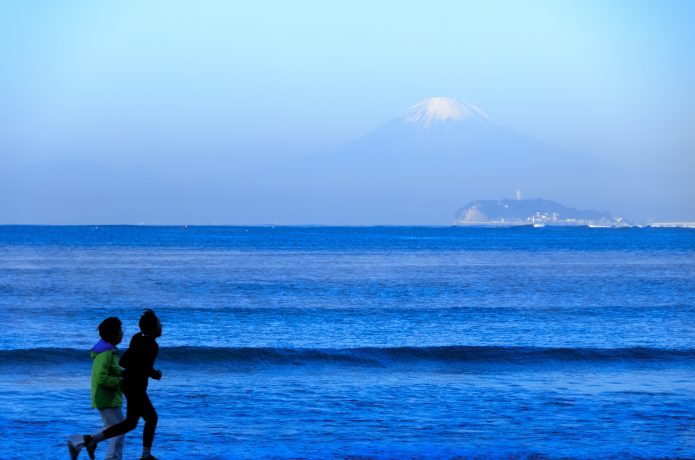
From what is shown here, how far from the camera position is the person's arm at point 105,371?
29.6 ft

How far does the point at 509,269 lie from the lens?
65.2 meters

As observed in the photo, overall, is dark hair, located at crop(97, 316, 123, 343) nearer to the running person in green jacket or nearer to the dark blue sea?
the running person in green jacket

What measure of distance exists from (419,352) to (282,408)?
7.59 metres

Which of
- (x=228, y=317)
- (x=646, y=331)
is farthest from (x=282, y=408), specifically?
(x=228, y=317)

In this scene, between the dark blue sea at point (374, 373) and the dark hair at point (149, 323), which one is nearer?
the dark hair at point (149, 323)

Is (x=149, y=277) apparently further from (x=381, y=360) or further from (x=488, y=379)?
(x=488, y=379)

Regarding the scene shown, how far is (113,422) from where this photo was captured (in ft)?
30.5

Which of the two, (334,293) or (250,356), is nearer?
(250,356)

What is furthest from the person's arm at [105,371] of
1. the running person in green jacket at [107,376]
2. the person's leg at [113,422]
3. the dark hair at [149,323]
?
the dark hair at [149,323]

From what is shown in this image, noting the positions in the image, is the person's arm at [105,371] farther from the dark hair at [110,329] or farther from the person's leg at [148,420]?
the person's leg at [148,420]

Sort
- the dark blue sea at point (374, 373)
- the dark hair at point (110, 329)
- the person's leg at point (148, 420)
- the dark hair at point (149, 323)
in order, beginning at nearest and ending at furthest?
the dark hair at point (149, 323)
the dark hair at point (110, 329)
the person's leg at point (148, 420)
the dark blue sea at point (374, 373)

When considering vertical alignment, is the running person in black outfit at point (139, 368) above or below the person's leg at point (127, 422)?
above

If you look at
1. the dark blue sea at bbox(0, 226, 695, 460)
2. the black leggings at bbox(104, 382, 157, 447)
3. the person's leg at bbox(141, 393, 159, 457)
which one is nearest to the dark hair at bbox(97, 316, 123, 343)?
the black leggings at bbox(104, 382, 157, 447)

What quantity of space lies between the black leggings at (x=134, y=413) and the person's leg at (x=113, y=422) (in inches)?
3.9
